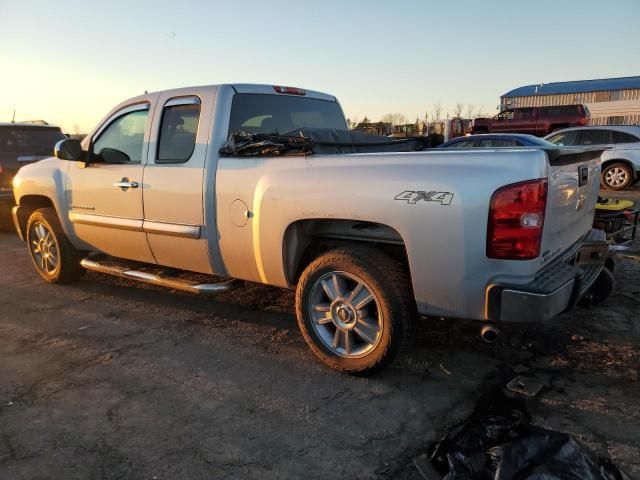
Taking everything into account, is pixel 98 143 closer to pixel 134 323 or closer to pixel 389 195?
pixel 134 323

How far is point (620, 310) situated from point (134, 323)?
168 inches

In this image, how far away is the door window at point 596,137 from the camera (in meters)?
12.6

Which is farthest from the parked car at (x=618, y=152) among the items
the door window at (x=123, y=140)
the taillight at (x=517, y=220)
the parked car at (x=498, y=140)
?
the door window at (x=123, y=140)

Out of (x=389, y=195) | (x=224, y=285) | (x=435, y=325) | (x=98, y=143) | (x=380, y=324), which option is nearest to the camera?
(x=389, y=195)

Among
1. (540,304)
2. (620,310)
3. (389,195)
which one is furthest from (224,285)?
(620,310)

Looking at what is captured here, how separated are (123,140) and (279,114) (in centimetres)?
150

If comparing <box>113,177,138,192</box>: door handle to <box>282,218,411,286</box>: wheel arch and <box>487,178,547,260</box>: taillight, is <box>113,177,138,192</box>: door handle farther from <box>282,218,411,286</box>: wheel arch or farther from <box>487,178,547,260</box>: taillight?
<box>487,178,547,260</box>: taillight

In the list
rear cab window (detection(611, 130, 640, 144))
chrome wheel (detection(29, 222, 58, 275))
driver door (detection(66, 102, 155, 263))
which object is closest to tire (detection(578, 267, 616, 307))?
driver door (detection(66, 102, 155, 263))

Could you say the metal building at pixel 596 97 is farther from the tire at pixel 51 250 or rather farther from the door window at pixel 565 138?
the tire at pixel 51 250

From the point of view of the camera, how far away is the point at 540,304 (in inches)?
96.1

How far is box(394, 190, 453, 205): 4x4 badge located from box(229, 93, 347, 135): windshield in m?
1.68

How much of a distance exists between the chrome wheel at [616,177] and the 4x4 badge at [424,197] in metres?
12.0

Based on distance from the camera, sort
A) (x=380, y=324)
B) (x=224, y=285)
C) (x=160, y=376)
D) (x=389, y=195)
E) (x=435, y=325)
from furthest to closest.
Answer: (x=435, y=325)
(x=224, y=285)
(x=160, y=376)
(x=380, y=324)
(x=389, y=195)

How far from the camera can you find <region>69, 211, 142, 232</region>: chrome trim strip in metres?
4.23
